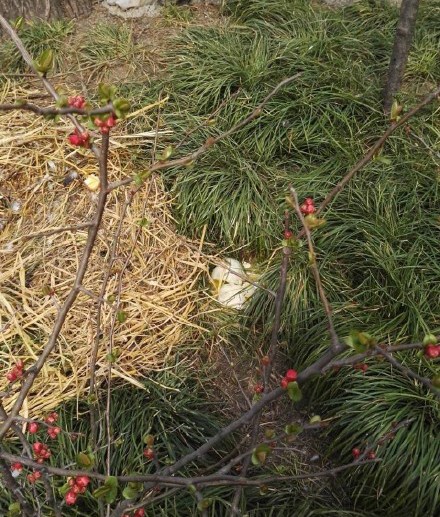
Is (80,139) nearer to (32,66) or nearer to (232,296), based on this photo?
(32,66)

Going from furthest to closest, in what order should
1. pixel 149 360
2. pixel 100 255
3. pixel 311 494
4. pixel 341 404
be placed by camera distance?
pixel 100 255
pixel 149 360
pixel 341 404
pixel 311 494

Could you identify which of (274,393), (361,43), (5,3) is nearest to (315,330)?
(274,393)

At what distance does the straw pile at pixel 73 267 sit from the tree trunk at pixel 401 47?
1.10m

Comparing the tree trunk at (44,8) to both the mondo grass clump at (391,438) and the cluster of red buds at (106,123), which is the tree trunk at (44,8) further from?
the cluster of red buds at (106,123)

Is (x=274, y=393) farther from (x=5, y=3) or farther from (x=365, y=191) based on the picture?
(x=5, y=3)

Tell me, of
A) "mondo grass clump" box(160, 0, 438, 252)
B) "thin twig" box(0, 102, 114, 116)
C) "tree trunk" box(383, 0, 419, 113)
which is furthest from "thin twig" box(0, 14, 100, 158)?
"tree trunk" box(383, 0, 419, 113)

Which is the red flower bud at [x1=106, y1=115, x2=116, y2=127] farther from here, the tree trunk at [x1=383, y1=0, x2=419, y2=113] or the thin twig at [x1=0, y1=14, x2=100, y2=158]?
the tree trunk at [x1=383, y1=0, x2=419, y2=113]

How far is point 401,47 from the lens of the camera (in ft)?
9.74

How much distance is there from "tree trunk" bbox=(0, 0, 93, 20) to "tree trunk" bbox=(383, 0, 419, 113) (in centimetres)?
176

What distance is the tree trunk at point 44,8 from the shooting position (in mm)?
3674

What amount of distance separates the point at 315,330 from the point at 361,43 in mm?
1664

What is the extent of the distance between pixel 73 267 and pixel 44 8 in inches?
65.8

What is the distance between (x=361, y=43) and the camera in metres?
3.49

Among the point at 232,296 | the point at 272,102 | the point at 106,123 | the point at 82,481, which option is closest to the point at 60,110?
the point at 106,123
